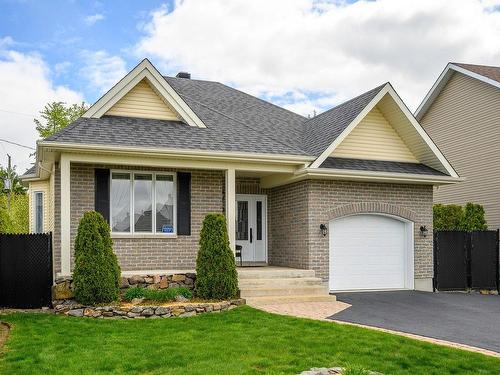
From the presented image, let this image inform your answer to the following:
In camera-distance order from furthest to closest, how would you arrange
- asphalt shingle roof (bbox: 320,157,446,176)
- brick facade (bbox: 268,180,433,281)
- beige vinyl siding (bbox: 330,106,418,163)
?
beige vinyl siding (bbox: 330,106,418,163)
asphalt shingle roof (bbox: 320,157,446,176)
brick facade (bbox: 268,180,433,281)

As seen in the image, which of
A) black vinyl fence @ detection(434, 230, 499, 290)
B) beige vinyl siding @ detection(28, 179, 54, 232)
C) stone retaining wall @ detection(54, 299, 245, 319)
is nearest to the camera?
stone retaining wall @ detection(54, 299, 245, 319)

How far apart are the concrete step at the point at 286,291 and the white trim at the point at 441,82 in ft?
36.9

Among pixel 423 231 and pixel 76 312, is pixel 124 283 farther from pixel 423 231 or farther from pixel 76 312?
pixel 423 231

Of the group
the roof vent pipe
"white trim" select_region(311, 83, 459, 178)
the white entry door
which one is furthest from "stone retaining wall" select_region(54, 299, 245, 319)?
the roof vent pipe

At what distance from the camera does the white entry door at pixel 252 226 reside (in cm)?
1667

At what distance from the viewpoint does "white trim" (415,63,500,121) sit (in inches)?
817

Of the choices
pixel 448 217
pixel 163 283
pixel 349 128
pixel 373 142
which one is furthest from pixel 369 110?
pixel 163 283

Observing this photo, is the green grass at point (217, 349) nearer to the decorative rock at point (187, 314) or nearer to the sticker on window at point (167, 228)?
the decorative rock at point (187, 314)

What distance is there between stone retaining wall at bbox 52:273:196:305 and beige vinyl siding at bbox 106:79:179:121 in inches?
171

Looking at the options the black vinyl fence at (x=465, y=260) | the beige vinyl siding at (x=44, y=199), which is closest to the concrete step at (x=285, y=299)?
the black vinyl fence at (x=465, y=260)

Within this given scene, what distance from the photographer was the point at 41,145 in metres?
12.2

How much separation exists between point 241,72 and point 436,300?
84.5ft

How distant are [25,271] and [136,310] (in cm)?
298

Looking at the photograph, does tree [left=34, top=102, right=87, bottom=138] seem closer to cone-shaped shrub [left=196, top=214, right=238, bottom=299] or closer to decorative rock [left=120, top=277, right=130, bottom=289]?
decorative rock [left=120, top=277, right=130, bottom=289]
